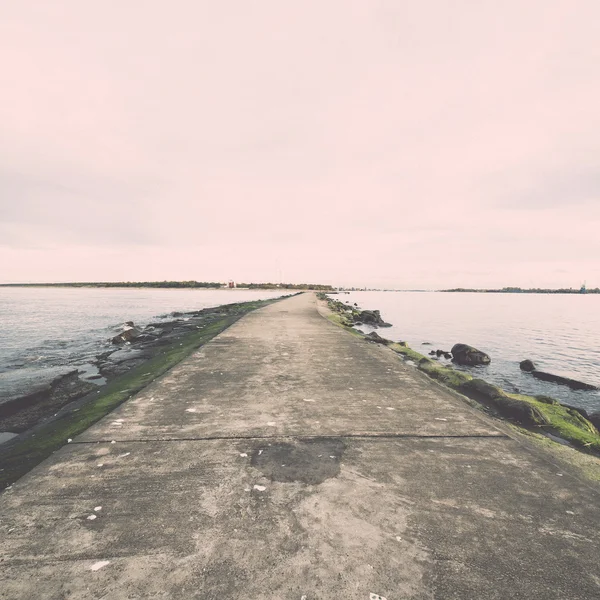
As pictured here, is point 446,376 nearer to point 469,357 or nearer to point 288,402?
point 469,357

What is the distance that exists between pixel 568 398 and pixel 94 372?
54.9 ft

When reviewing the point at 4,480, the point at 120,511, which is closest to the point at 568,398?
the point at 120,511

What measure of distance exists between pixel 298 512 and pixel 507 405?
6574mm

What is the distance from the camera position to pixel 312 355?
A: 8992mm

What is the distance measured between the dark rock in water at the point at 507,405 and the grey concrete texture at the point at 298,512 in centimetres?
280

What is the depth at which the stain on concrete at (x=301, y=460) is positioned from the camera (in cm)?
311

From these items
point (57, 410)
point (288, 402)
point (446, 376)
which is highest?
point (288, 402)

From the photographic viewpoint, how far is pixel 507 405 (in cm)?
716

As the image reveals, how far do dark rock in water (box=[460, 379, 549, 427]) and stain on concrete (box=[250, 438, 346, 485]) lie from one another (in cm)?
515

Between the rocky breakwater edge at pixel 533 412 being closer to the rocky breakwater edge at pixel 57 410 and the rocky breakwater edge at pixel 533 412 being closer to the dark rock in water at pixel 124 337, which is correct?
the rocky breakwater edge at pixel 57 410

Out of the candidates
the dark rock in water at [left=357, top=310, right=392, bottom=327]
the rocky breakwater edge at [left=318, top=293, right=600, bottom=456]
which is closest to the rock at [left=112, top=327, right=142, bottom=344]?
the rocky breakwater edge at [left=318, top=293, right=600, bottom=456]

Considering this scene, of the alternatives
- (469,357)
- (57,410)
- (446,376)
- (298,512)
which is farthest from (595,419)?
(57,410)

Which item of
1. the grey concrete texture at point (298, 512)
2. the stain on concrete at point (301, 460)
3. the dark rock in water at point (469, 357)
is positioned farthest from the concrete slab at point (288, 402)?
the dark rock in water at point (469, 357)

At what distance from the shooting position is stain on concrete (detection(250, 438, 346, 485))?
3113 mm
